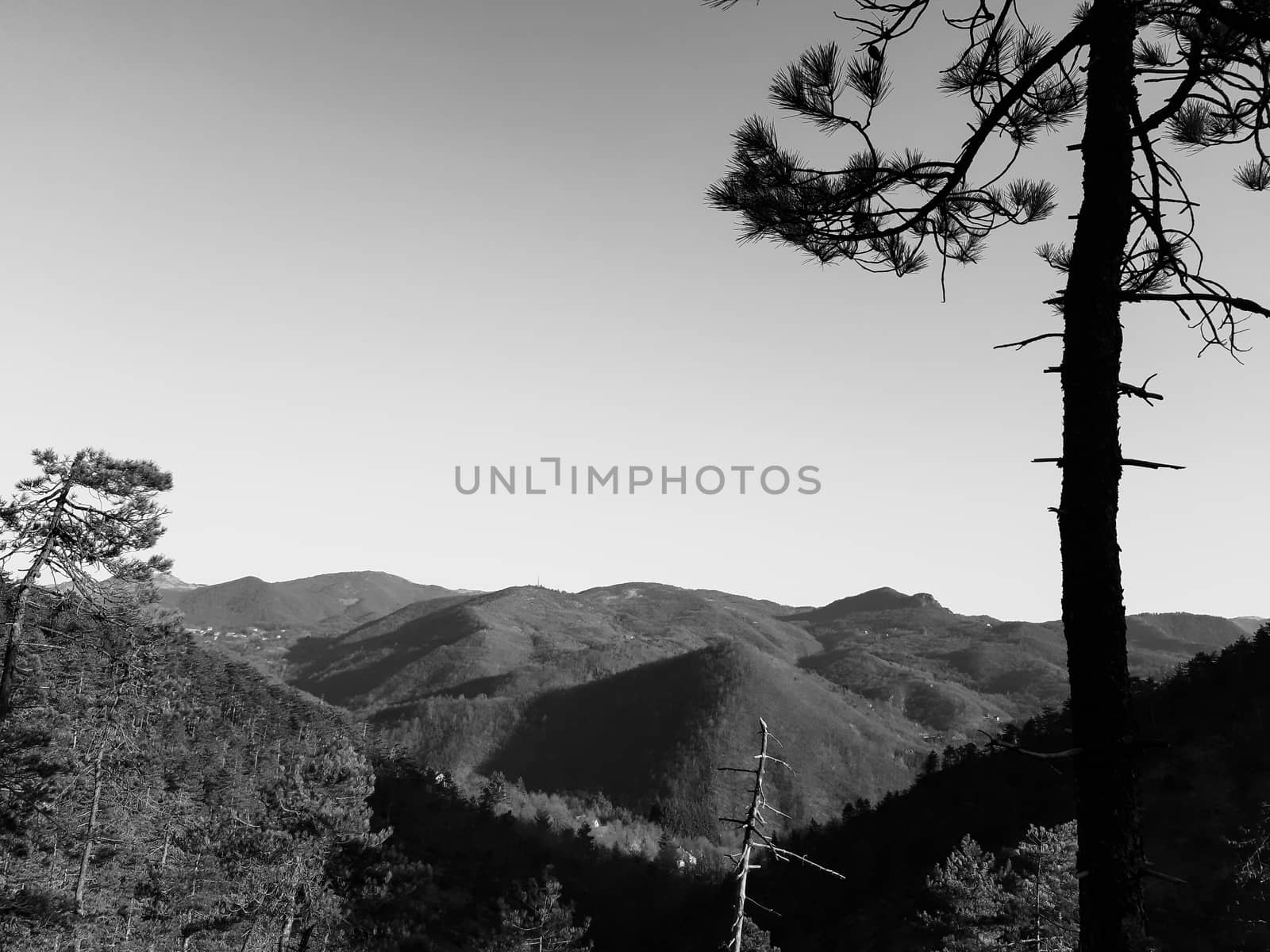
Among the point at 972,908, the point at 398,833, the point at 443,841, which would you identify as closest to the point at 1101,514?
the point at 972,908

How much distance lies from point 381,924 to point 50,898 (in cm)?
4543

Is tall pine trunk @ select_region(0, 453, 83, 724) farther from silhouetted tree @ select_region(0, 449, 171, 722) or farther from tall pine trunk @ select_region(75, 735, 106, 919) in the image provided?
tall pine trunk @ select_region(75, 735, 106, 919)

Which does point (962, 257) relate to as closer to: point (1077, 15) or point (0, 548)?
point (1077, 15)

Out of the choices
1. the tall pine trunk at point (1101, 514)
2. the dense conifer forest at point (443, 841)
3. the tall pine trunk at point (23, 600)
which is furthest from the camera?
the dense conifer forest at point (443, 841)

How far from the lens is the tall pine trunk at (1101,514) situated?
12.5 feet

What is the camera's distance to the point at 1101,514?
166 inches

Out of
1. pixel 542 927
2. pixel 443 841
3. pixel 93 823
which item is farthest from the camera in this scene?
pixel 443 841

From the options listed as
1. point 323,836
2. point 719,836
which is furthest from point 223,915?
point 719,836

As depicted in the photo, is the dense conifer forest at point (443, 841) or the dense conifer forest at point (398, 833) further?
the dense conifer forest at point (443, 841)

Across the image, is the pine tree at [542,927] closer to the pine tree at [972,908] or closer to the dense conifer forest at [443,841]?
the dense conifer forest at [443,841]

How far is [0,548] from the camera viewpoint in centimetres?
1404

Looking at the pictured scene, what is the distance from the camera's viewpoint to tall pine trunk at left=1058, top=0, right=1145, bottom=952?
12.5ft

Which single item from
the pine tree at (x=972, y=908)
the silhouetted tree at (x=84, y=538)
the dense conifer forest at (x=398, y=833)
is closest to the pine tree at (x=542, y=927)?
the dense conifer forest at (x=398, y=833)

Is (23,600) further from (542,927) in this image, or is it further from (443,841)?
(443,841)
